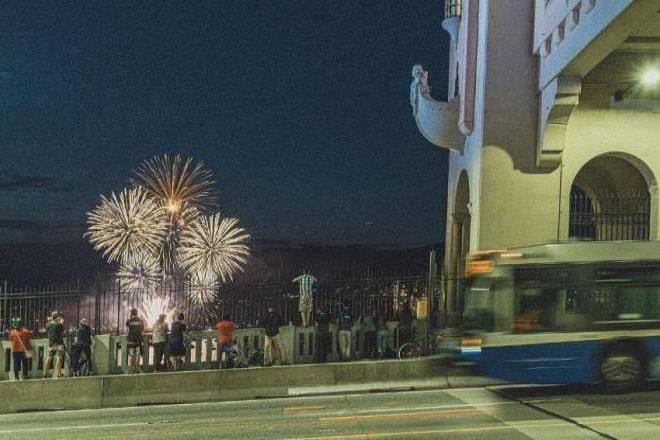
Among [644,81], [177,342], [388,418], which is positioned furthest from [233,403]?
[644,81]

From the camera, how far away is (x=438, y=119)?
2727cm

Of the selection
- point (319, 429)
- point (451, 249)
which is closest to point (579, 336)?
point (319, 429)

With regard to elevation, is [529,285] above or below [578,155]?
below

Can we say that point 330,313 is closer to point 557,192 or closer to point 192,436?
point 557,192

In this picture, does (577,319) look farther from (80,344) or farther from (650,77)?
(80,344)

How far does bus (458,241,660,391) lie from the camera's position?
1333 cm

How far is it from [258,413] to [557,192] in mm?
11618

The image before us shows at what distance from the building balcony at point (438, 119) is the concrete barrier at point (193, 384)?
11758 mm

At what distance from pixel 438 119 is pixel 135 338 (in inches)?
527

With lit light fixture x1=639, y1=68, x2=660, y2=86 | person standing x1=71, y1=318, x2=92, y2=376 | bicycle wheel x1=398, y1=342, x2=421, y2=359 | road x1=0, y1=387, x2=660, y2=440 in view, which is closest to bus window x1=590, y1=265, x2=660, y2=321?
road x1=0, y1=387, x2=660, y2=440

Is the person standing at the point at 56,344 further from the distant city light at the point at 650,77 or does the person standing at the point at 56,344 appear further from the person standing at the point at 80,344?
the distant city light at the point at 650,77

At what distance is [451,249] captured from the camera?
99.9 feet

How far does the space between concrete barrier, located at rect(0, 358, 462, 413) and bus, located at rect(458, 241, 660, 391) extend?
260 centimetres

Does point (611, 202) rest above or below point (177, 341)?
above
